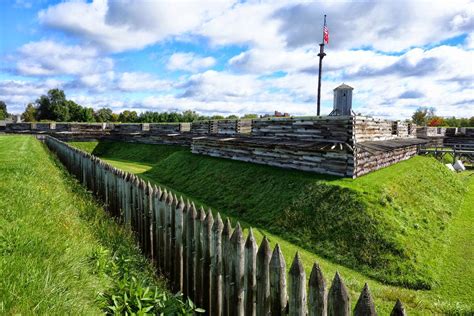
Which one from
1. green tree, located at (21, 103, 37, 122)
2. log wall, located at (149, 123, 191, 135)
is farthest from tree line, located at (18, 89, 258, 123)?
log wall, located at (149, 123, 191, 135)

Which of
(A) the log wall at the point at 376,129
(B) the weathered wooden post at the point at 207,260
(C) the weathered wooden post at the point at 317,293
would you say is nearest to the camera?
(C) the weathered wooden post at the point at 317,293

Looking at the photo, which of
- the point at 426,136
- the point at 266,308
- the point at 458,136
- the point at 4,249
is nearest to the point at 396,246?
the point at 266,308

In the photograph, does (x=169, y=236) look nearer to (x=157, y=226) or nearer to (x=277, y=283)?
(x=157, y=226)

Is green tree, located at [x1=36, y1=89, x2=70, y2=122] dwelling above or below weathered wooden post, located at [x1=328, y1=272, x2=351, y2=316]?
above

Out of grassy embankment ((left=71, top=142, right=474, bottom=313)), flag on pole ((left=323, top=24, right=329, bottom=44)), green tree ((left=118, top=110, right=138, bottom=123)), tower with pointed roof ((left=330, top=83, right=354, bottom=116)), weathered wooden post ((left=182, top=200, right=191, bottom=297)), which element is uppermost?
flag on pole ((left=323, top=24, right=329, bottom=44))

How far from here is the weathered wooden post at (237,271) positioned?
339cm

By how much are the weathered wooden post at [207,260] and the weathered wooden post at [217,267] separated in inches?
3.5

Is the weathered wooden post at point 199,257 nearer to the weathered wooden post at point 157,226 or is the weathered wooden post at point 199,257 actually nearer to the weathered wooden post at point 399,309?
the weathered wooden post at point 157,226

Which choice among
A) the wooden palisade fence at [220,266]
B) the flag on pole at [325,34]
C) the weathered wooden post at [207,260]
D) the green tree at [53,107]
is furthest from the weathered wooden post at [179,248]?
the green tree at [53,107]

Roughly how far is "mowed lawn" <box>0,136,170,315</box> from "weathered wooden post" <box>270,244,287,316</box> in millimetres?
1653

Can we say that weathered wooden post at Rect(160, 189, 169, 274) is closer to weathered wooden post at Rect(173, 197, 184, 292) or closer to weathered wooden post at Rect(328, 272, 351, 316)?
weathered wooden post at Rect(173, 197, 184, 292)

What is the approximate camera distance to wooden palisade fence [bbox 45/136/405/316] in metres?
2.60

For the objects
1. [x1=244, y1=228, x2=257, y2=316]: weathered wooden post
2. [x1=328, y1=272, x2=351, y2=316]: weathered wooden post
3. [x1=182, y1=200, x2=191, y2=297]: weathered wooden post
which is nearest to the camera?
[x1=328, y1=272, x2=351, y2=316]: weathered wooden post

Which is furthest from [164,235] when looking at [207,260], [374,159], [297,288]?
[374,159]
